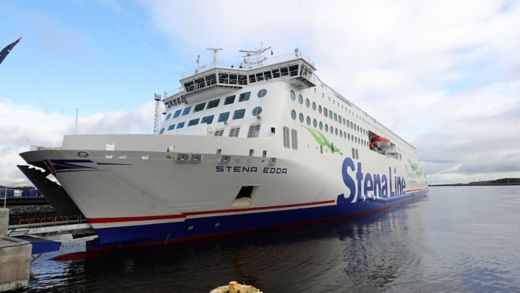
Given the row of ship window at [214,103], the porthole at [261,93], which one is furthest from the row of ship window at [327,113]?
the row of ship window at [214,103]

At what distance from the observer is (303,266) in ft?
36.1

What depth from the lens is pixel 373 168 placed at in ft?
93.3

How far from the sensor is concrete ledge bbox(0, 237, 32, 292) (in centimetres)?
842

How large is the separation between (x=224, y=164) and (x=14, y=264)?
7.87 meters

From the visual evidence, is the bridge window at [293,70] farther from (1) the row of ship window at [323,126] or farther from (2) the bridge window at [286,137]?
(2) the bridge window at [286,137]

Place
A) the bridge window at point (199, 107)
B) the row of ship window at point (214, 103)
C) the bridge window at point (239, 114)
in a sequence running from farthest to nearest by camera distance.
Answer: the bridge window at point (199, 107), the row of ship window at point (214, 103), the bridge window at point (239, 114)

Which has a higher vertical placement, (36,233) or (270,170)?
(270,170)

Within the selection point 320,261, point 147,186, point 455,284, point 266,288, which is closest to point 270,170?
point 320,261

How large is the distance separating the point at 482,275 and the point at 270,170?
30.6 ft

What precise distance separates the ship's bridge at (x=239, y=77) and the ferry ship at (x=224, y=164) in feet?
0.22

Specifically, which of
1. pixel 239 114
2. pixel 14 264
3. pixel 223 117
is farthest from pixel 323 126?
pixel 14 264

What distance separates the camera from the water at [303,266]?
30.1ft

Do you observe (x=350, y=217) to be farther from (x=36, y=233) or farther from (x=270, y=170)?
(x=36, y=233)

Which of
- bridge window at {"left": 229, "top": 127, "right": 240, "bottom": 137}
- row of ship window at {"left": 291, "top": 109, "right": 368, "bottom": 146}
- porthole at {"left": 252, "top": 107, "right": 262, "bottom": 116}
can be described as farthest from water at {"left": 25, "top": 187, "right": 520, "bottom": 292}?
row of ship window at {"left": 291, "top": 109, "right": 368, "bottom": 146}
